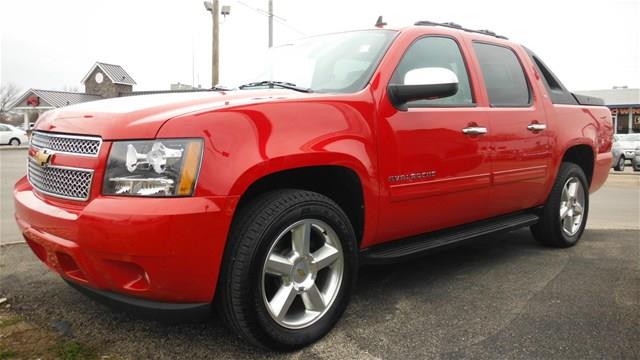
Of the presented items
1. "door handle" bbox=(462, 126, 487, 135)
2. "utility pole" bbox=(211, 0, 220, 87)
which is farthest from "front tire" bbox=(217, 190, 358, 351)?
"utility pole" bbox=(211, 0, 220, 87)

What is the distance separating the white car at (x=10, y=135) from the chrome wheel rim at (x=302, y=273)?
30.9 m

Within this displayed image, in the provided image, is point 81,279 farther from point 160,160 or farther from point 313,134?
point 313,134

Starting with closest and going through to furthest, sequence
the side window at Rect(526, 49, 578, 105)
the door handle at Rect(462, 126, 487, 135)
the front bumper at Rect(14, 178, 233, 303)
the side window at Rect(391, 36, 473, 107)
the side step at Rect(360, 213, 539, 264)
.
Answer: the front bumper at Rect(14, 178, 233, 303) < the side step at Rect(360, 213, 539, 264) < the side window at Rect(391, 36, 473, 107) < the door handle at Rect(462, 126, 487, 135) < the side window at Rect(526, 49, 578, 105)

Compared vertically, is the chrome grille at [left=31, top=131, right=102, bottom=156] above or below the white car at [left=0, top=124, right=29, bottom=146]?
above

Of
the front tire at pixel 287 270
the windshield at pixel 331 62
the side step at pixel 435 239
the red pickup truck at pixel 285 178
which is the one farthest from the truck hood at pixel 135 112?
the side step at pixel 435 239

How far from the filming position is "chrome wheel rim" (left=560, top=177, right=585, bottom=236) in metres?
4.66

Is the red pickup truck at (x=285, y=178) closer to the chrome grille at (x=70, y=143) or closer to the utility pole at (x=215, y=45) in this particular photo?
the chrome grille at (x=70, y=143)

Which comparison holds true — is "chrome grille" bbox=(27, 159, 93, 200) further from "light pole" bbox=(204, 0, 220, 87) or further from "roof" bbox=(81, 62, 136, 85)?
"roof" bbox=(81, 62, 136, 85)

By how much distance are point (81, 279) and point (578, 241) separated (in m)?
4.57

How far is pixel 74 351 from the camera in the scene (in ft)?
8.02

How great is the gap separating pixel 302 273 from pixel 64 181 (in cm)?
121

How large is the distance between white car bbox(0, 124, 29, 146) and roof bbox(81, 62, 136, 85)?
16.4m

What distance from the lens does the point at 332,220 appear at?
261 centimetres

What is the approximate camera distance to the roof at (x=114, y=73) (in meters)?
45.1
